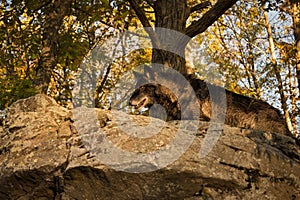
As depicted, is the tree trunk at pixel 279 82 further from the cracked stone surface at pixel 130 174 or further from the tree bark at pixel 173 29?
the cracked stone surface at pixel 130 174

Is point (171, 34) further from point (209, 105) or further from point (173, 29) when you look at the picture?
point (209, 105)

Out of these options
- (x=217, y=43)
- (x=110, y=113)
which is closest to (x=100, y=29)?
(x=217, y=43)

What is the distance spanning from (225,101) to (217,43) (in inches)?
410

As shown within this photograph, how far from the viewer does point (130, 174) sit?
17.7 feet

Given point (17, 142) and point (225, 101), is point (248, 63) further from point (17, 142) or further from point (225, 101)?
point (17, 142)

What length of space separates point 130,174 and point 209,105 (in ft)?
18.1

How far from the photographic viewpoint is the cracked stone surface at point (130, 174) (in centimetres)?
546

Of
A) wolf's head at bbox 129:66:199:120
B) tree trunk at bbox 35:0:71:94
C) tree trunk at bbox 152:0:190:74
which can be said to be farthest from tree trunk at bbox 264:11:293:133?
tree trunk at bbox 35:0:71:94

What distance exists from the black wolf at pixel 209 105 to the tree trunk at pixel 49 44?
235 cm

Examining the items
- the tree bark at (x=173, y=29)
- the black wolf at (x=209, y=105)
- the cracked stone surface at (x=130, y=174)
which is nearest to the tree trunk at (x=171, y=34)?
the tree bark at (x=173, y=29)

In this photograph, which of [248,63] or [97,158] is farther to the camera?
[248,63]

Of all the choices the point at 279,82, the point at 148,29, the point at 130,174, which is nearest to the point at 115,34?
the point at 279,82

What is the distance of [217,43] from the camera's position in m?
20.5

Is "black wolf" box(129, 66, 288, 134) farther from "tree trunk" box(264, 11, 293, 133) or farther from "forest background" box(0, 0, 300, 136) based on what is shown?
"tree trunk" box(264, 11, 293, 133)
